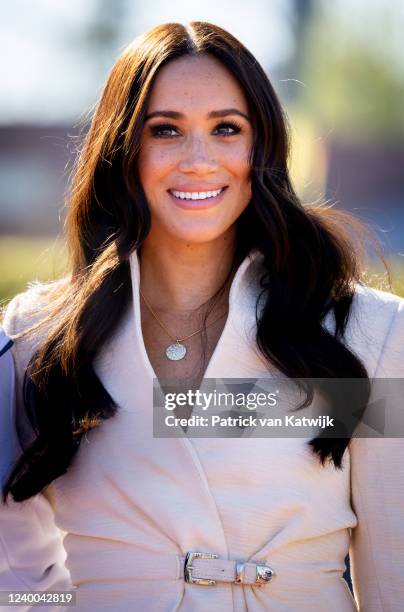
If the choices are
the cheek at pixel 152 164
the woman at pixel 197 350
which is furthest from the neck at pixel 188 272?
the cheek at pixel 152 164

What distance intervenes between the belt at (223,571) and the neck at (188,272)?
747mm

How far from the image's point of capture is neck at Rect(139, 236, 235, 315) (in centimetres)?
336

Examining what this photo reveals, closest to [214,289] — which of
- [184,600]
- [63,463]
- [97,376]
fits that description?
[97,376]

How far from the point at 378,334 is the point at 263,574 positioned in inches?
27.3

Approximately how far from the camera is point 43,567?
3.35m

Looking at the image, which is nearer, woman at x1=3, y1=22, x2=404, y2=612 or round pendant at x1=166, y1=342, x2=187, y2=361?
woman at x1=3, y1=22, x2=404, y2=612

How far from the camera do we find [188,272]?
3371mm

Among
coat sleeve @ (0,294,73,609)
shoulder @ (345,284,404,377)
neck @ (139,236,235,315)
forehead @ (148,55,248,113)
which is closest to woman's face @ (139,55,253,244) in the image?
forehead @ (148,55,248,113)

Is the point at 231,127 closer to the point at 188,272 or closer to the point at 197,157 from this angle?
the point at 197,157

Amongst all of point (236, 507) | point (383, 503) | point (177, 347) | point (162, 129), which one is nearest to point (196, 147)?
point (162, 129)

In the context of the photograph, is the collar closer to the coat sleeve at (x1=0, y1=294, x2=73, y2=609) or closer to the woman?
the woman

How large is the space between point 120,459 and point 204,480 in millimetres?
248

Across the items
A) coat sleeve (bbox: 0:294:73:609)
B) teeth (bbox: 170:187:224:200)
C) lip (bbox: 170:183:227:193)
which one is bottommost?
coat sleeve (bbox: 0:294:73:609)

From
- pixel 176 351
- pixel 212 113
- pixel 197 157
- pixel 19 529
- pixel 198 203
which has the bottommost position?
pixel 19 529
